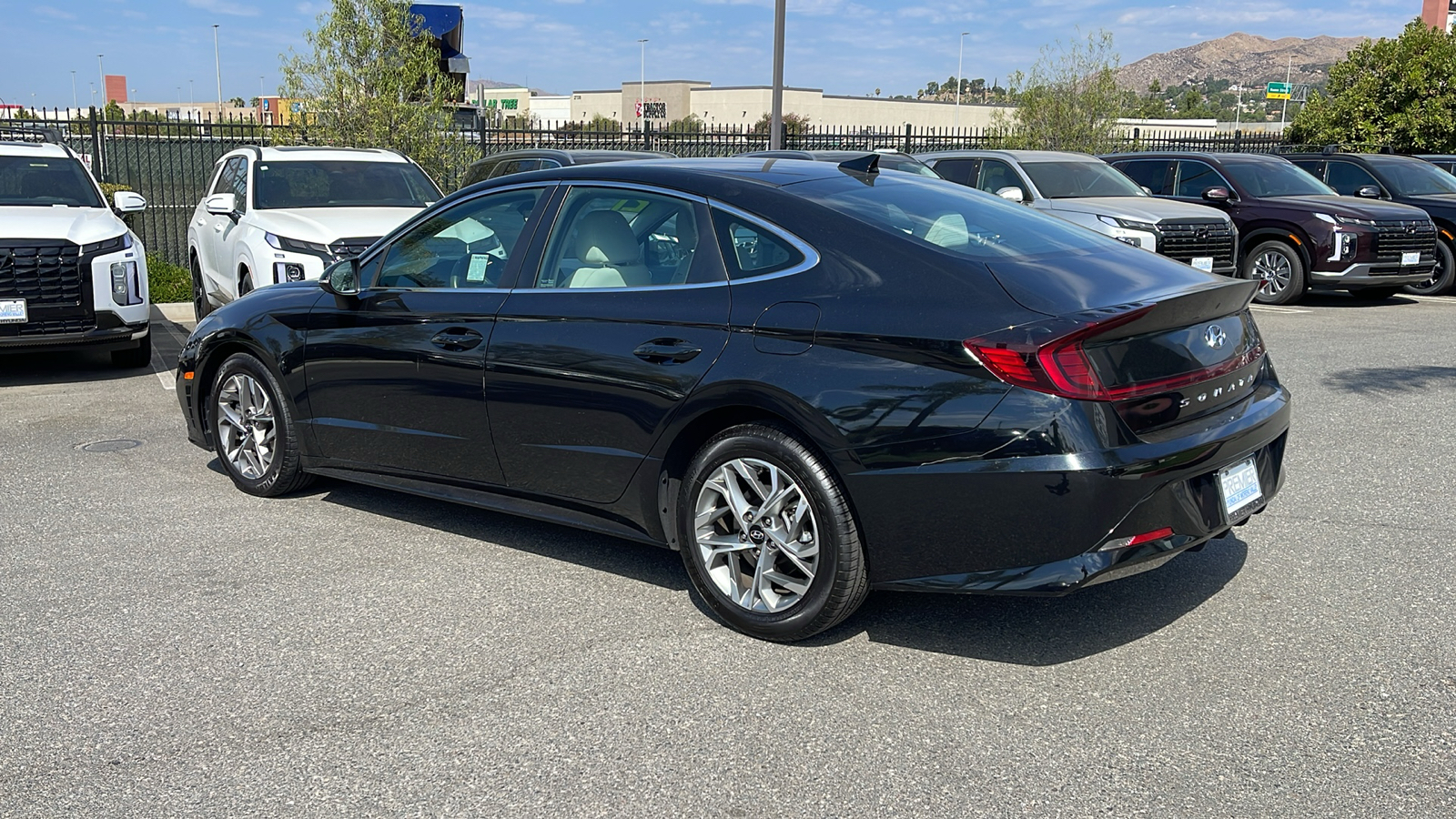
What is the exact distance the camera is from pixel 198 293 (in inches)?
491

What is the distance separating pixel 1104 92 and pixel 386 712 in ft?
78.2

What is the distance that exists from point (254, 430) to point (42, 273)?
13.1ft

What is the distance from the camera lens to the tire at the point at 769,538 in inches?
157

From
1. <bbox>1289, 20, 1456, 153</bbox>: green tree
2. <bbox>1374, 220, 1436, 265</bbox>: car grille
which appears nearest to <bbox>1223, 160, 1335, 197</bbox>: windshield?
<bbox>1374, 220, 1436, 265</bbox>: car grille

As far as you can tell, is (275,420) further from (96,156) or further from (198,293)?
(96,156)

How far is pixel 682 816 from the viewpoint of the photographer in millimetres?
3119

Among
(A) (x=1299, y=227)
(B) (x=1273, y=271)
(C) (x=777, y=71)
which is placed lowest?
(B) (x=1273, y=271)

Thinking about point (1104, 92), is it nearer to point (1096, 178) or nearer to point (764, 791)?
point (1096, 178)

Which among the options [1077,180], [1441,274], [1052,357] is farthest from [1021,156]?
[1052,357]

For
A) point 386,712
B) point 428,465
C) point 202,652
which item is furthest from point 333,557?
point 386,712

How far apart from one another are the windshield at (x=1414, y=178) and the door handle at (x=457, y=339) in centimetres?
1518

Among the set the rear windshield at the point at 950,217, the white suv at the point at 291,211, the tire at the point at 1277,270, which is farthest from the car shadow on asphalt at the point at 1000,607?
the tire at the point at 1277,270

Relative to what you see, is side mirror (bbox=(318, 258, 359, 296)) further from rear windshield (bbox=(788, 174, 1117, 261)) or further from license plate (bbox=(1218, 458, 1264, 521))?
license plate (bbox=(1218, 458, 1264, 521))

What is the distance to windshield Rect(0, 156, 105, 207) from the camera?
33.5ft
